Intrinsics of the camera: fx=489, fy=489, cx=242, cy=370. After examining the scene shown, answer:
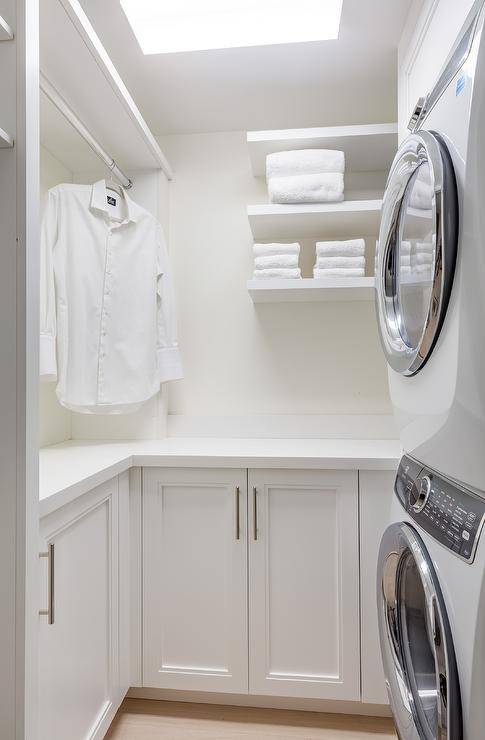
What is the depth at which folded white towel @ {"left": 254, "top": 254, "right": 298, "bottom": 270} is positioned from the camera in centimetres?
195

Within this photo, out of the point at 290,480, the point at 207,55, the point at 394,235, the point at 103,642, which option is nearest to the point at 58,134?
the point at 207,55

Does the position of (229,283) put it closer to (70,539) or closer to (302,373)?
(302,373)

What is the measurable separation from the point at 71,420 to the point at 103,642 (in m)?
0.97

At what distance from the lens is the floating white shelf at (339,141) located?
1911mm

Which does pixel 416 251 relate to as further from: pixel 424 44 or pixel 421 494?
pixel 424 44

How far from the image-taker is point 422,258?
99cm

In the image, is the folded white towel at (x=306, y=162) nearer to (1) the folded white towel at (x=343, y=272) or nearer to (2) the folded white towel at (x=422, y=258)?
(1) the folded white towel at (x=343, y=272)

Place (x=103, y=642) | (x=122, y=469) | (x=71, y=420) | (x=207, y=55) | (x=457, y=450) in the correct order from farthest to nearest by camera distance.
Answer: (x=71, y=420), (x=207, y=55), (x=122, y=469), (x=103, y=642), (x=457, y=450)

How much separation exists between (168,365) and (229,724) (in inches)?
53.2

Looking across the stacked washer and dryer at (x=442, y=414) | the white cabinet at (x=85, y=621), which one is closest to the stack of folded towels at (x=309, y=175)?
the stacked washer and dryer at (x=442, y=414)

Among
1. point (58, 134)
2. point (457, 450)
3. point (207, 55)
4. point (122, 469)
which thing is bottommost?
point (122, 469)

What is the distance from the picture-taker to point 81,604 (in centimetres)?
140

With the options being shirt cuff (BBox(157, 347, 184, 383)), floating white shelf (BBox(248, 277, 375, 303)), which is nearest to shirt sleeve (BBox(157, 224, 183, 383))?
shirt cuff (BBox(157, 347, 184, 383))

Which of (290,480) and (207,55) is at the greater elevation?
(207,55)
